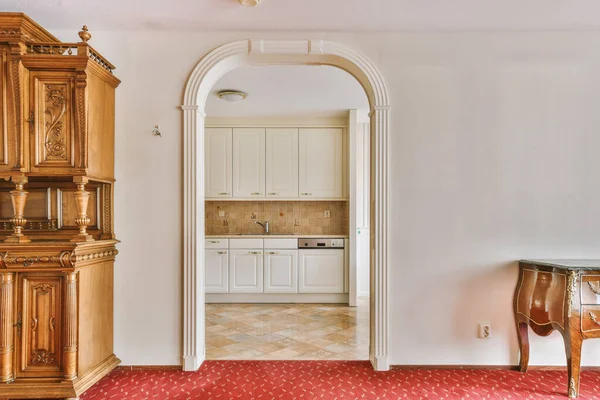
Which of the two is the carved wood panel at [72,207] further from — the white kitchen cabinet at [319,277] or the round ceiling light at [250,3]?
the white kitchen cabinet at [319,277]

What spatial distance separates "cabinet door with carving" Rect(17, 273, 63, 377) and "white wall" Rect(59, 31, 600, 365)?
1.87 feet

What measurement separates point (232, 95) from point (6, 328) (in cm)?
312

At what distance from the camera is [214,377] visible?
2758mm

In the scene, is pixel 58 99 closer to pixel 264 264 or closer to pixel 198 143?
pixel 198 143

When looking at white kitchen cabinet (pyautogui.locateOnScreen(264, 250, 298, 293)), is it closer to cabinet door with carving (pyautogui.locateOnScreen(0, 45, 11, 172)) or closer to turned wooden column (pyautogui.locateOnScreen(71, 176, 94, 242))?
turned wooden column (pyautogui.locateOnScreen(71, 176, 94, 242))

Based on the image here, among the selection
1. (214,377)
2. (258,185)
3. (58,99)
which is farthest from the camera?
(258,185)

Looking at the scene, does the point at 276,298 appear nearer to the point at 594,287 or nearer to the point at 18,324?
the point at 18,324

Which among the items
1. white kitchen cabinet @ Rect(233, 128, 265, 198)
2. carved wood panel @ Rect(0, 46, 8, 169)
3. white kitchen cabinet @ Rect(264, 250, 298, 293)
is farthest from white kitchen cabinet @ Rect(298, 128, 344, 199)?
carved wood panel @ Rect(0, 46, 8, 169)

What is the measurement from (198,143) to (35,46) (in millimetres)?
1228

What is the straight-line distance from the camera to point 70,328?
2.39 metres

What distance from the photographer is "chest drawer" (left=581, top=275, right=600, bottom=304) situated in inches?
96.8

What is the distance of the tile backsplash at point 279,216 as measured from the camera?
5883 millimetres

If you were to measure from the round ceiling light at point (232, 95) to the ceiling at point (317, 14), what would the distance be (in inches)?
61.3

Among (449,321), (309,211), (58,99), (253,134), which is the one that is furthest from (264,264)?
(58,99)
